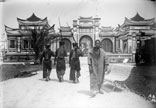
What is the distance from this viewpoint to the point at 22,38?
4.92 feet

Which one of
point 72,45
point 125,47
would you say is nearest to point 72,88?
point 72,45

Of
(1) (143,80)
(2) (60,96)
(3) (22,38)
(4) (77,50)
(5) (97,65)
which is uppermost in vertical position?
(3) (22,38)

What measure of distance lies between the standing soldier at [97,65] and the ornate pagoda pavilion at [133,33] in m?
0.19

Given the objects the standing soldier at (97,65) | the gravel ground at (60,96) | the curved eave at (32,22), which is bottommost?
the gravel ground at (60,96)

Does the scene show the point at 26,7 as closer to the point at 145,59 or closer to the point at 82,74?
the point at 82,74

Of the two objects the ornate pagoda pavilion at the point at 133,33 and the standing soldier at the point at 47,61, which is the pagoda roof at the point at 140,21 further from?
the standing soldier at the point at 47,61

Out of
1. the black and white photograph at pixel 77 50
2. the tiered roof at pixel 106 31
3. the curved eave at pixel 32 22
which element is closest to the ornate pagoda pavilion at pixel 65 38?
the black and white photograph at pixel 77 50

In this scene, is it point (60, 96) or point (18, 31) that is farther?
point (18, 31)

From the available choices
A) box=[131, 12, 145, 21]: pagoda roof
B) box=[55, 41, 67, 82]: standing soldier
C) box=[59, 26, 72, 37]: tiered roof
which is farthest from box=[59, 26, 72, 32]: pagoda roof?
box=[131, 12, 145, 21]: pagoda roof

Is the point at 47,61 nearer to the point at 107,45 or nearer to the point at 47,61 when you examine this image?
the point at 47,61

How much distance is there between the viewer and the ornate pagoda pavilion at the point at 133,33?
1.45 m

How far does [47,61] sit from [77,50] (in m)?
0.27

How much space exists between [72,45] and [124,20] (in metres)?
0.48

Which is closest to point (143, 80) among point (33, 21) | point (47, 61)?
point (47, 61)
